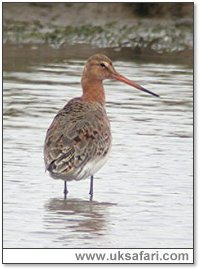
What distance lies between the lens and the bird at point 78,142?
9.46m

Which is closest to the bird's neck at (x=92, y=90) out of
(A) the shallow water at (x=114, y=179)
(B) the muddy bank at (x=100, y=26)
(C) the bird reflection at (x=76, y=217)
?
(A) the shallow water at (x=114, y=179)

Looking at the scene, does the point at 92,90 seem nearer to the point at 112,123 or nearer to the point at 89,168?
the point at 89,168

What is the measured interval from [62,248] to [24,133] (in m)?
3.98

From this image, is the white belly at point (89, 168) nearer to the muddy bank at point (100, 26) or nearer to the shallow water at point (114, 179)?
the shallow water at point (114, 179)

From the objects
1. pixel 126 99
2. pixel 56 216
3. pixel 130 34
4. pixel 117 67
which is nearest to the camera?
pixel 56 216

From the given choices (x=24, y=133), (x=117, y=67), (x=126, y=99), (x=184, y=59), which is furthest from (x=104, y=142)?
(x=184, y=59)

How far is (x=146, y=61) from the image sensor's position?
18.3 m

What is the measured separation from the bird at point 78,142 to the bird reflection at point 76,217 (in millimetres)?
213

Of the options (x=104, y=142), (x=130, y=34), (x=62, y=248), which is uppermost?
(x=130, y=34)

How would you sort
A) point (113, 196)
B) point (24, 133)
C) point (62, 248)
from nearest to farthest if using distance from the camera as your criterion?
1. point (62, 248)
2. point (113, 196)
3. point (24, 133)

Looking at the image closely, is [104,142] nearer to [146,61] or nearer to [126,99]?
[126,99]

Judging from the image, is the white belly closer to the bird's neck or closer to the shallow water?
the shallow water

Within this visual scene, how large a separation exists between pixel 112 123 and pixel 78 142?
10.8ft

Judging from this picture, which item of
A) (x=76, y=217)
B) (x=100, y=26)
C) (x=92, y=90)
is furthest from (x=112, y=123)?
(x=100, y=26)
